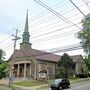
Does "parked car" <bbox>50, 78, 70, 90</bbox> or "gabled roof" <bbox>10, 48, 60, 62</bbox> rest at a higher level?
"gabled roof" <bbox>10, 48, 60, 62</bbox>

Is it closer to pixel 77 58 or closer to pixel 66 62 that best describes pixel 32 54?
pixel 66 62

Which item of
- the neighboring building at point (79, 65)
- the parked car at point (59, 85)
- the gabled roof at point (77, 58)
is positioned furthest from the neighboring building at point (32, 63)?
the parked car at point (59, 85)

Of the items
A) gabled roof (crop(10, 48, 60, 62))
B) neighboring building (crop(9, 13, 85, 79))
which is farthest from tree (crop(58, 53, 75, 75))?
gabled roof (crop(10, 48, 60, 62))

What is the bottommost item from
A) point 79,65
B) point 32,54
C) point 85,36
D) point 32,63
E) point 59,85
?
point 59,85

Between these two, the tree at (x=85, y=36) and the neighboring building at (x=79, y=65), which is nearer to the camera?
the tree at (x=85, y=36)

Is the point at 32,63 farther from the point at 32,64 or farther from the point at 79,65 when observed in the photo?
the point at 79,65

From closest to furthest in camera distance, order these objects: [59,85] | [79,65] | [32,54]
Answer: [59,85] < [32,54] < [79,65]

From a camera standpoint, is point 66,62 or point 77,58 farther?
point 77,58

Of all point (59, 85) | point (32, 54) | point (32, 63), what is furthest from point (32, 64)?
point (59, 85)

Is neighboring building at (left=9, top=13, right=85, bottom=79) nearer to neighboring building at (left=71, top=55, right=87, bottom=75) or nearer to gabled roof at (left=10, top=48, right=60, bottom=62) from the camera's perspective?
gabled roof at (left=10, top=48, right=60, bottom=62)

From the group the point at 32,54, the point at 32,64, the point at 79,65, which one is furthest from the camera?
the point at 79,65

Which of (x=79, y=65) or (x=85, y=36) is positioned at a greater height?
(x=85, y=36)

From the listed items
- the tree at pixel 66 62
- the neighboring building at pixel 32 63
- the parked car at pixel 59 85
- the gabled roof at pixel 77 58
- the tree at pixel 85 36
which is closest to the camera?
→ the parked car at pixel 59 85

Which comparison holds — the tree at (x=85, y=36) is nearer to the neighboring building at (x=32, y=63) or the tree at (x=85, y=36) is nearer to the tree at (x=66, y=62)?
the tree at (x=66, y=62)
